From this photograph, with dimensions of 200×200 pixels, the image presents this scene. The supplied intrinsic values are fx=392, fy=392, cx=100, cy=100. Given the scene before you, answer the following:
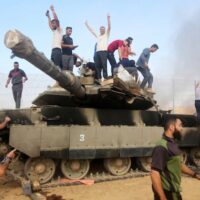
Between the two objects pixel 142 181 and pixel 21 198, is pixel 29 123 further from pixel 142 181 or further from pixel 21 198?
pixel 142 181

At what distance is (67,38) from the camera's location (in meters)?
11.7

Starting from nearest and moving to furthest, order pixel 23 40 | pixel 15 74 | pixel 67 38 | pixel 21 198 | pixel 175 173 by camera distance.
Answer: pixel 175 173, pixel 23 40, pixel 21 198, pixel 67 38, pixel 15 74

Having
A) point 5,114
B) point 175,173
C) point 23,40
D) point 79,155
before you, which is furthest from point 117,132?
point 175,173

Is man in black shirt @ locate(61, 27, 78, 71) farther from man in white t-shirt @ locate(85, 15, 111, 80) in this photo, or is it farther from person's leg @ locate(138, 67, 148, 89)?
person's leg @ locate(138, 67, 148, 89)

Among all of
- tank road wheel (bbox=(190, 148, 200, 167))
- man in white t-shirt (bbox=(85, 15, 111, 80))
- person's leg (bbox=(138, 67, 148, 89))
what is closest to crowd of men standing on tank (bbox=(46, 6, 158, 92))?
man in white t-shirt (bbox=(85, 15, 111, 80))

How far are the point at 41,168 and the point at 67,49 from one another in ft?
13.4

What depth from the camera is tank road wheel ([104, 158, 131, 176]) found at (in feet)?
33.0

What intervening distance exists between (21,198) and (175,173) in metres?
4.31

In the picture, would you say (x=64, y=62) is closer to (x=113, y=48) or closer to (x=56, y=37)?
(x=56, y=37)

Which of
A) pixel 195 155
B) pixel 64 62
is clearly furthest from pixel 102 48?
pixel 195 155

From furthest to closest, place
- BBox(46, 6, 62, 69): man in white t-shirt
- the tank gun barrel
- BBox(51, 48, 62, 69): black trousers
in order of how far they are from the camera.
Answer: BBox(51, 48, 62, 69): black trousers → BBox(46, 6, 62, 69): man in white t-shirt → the tank gun barrel

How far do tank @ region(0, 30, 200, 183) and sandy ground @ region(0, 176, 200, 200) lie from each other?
0.57m

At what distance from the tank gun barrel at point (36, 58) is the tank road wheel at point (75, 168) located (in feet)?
5.44

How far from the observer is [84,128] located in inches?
374
